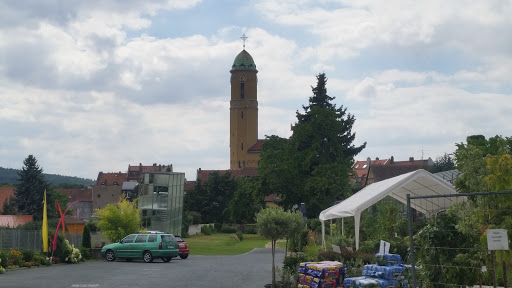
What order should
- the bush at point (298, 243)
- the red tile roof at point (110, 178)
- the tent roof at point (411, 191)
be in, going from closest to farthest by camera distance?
the tent roof at point (411, 191) → the bush at point (298, 243) → the red tile roof at point (110, 178)

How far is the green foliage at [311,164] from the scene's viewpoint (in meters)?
62.3

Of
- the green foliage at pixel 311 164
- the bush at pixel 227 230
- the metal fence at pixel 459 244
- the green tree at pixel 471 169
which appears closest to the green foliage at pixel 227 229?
the bush at pixel 227 230

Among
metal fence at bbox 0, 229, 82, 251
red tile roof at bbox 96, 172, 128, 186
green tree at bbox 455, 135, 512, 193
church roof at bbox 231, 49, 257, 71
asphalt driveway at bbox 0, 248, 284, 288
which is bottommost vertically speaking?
asphalt driveway at bbox 0, 248, 284, 288

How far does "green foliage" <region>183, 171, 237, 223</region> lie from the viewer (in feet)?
296

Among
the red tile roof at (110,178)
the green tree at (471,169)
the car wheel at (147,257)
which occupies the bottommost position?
the car wheel at (147,257)

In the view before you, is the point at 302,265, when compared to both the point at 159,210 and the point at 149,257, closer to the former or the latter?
the point at 149,257

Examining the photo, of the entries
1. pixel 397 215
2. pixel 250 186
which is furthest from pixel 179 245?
pixel 250 186

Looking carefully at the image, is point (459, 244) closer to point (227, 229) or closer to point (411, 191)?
point (411, 191)

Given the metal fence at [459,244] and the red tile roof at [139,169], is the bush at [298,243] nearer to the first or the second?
the metal fence at [459,244]

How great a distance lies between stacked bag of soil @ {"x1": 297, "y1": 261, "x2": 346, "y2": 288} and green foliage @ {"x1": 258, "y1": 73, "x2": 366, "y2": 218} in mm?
44395

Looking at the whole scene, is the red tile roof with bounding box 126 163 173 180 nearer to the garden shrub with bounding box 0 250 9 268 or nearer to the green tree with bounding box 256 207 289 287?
the garden shrub with bounding box 0 250 9 268

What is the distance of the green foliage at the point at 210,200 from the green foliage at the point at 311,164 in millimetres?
23354

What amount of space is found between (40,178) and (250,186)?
72.8 ft

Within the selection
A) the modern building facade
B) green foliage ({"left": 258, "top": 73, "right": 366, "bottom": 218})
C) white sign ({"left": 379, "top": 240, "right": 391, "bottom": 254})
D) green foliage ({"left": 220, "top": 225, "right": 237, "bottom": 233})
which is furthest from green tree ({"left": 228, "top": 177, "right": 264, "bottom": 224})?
white sign ({"left": 379, "top": 240, "right": 391, "bottom": 254})
